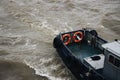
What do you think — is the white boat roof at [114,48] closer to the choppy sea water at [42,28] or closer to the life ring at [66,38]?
the choppy sea water at [42,28]

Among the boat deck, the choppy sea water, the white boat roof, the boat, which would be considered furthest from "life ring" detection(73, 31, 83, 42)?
the white boat roof

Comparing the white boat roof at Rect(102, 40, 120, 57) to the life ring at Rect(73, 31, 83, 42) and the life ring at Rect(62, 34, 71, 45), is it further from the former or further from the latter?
the life ring at Rect(62, 34, 71, 45)

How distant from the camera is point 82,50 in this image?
523 inches

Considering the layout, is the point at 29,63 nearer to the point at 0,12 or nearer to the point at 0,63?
the point at 0,63

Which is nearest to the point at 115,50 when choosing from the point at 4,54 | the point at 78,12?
the point at 4,54

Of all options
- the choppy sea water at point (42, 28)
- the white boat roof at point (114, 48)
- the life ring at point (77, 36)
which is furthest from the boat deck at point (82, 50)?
the white boat roof at point (114, 48)

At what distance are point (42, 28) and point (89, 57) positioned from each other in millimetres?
6814

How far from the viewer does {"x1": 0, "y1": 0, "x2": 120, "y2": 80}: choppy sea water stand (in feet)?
42.0

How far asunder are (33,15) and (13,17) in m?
1.62

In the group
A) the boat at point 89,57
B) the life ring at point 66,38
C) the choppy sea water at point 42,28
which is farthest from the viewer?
the life ring at point 66,38

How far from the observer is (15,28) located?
17484 millimetres

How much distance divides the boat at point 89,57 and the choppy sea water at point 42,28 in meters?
1.05

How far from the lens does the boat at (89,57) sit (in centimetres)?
934

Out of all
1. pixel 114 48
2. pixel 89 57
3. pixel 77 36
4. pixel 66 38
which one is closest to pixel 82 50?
pixel 77 36
